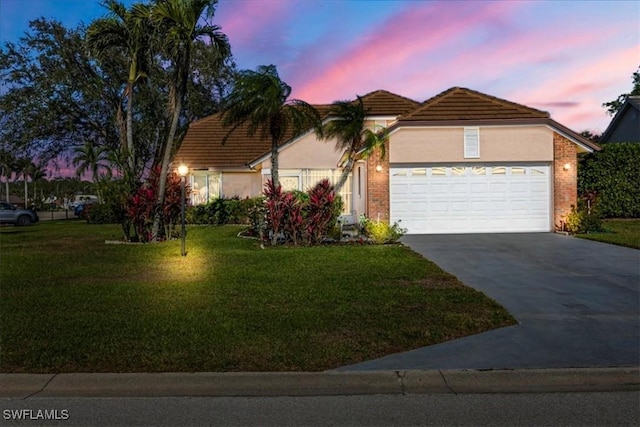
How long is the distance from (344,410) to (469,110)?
15.0 metres

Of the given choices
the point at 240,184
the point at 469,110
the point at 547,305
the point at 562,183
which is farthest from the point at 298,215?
the point at 240,184

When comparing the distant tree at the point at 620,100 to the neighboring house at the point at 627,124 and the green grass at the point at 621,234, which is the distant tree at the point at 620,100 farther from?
the green grass at the point at 621,234

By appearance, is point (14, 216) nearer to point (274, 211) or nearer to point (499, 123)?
point (274, 211)

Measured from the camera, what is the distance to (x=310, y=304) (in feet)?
24.6

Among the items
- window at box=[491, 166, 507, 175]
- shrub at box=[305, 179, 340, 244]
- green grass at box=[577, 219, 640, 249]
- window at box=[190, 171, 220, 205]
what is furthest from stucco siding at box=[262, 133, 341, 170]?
green grass at box=[577, 219, 640, 249]

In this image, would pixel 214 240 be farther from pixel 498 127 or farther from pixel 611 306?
pixel 611 306

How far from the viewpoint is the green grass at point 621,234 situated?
14.3 meters

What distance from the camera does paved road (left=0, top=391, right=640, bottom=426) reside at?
4.09m

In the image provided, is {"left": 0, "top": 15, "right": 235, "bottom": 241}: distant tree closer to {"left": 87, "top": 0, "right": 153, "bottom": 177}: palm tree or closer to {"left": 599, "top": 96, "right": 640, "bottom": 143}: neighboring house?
{"left": 87, "top": 0, "right": 153, "bottom": 177}: palm tree

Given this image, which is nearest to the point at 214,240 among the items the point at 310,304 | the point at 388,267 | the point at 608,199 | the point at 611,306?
the point at 388,267

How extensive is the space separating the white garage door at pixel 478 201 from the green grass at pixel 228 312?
18.5 ft

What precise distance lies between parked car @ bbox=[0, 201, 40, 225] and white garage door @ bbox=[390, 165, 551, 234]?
22793 millimetres

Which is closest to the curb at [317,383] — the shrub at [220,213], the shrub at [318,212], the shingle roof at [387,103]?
the shrub at [318,212]

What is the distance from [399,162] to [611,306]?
10.4m
